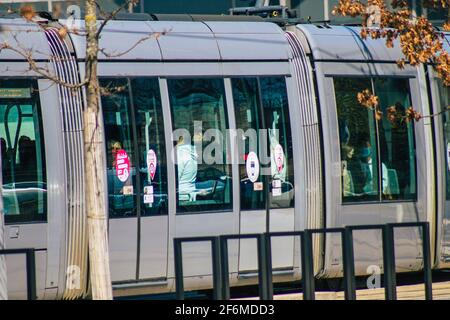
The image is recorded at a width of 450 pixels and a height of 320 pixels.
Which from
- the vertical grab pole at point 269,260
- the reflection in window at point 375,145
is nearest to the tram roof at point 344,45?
the reflection in window at point 375,145

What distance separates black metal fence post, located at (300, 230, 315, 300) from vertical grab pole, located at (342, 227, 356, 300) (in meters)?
0.40

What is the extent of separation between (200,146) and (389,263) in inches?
117

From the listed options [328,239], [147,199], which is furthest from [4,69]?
[328,239]

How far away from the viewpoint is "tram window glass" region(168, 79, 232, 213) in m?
12.4

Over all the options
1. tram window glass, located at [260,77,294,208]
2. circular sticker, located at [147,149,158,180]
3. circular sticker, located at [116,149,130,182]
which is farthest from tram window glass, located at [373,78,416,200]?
circular sticker, located at [116,149,130,182]

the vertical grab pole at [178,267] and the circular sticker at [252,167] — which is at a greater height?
the circular sticker at [252,167]

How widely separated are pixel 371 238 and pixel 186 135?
2.85 m

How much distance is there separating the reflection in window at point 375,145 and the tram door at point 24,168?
4066 mm

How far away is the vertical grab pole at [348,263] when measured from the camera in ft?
34.0

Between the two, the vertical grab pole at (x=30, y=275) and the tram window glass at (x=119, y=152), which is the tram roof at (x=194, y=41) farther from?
the vertical grab pole at (x=30, y=275)

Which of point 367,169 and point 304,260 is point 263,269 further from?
point 367,169

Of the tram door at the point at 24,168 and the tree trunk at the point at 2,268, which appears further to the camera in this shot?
the tram door at the point at 24,168

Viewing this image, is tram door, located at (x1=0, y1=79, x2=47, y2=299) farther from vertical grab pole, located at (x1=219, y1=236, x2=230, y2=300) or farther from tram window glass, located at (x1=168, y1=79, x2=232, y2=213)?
vertical grab pole, located at (x1=219, y1=236, x2=230, y2=300)

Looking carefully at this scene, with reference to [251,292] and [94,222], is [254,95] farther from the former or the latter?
[94,222]
